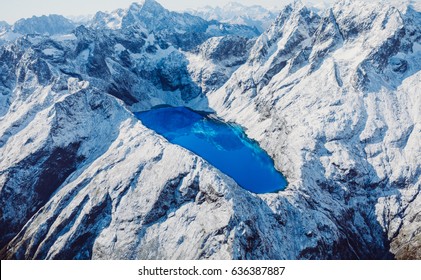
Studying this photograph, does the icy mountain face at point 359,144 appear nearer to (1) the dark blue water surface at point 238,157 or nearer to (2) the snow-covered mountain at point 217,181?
(2) the snow-covered mountain at point 217,181

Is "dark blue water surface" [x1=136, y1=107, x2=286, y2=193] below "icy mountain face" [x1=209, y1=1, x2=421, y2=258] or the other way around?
below

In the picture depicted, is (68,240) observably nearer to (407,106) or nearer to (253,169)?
(253,169)

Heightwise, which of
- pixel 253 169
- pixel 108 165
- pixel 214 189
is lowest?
pixel 253 169

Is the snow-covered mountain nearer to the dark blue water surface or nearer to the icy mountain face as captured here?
the icy mountain face

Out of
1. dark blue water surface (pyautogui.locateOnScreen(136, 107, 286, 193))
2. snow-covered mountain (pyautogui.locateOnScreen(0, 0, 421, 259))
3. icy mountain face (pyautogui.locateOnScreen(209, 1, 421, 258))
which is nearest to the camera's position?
snow-covered mountain (pyautogui.locateOnScreen(0, 0, 421, 259))

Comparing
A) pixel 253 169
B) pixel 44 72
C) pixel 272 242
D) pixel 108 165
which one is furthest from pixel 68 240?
pixel 44 72

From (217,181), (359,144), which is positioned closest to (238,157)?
(359,144)

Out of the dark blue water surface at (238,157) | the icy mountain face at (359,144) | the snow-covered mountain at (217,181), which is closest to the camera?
the snow-covered mountain at (217,181)

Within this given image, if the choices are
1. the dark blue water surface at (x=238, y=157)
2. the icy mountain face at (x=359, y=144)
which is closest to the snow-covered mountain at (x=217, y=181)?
the icy mountain face at (x=359, y=144)

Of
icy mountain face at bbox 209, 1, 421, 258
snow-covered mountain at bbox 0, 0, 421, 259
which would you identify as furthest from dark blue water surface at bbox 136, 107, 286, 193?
snow-covered mountain at bbox 0, 0, 421, 259
